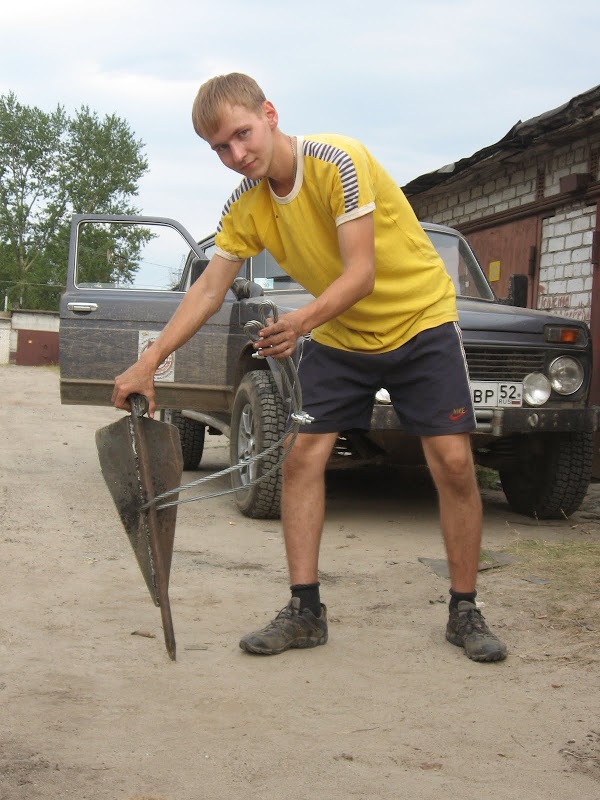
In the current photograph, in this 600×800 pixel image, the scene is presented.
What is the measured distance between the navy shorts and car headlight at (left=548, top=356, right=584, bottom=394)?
2.52 m

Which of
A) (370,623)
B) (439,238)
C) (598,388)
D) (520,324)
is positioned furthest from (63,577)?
(598,388)

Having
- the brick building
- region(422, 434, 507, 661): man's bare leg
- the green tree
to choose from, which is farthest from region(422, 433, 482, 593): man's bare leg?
the green tree

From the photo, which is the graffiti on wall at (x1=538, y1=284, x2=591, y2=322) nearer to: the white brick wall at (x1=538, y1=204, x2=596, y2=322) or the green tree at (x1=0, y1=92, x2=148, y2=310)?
the white brick wall at (x1=538, y1=204, x2=596, y2=322)

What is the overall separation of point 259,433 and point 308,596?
95.7 inches

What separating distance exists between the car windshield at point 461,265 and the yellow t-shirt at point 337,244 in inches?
129

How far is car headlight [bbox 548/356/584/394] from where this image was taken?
587 centimetres

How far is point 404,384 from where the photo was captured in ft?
11.5

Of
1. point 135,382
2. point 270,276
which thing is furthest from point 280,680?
point 270,276

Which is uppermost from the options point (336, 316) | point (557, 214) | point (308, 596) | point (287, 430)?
point (557, 214)

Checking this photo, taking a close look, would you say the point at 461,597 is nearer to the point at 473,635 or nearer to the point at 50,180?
the point at 473,635

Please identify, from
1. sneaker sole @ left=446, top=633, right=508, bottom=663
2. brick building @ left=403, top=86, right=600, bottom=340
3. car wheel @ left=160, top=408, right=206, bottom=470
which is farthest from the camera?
brick building @ left=403, top=86, right=600, bottom=340

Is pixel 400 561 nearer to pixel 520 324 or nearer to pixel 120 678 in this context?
pixel 520 324

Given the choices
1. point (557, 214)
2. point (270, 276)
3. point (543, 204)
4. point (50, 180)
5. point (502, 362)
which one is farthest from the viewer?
point (50, 180)

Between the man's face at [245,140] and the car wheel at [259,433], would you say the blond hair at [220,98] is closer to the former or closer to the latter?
the man's face at [245,140]
